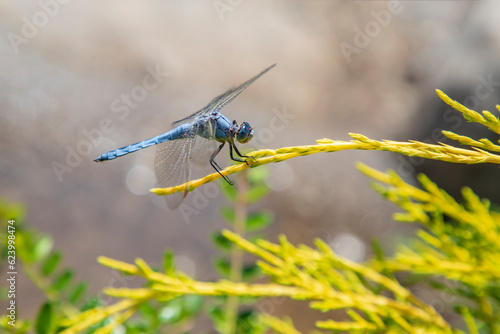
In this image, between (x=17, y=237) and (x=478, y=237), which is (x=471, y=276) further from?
(x=17, y=237)

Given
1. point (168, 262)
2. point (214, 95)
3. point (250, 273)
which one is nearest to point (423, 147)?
point (168, 262)

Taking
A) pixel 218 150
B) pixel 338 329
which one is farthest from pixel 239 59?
pixel 338 329

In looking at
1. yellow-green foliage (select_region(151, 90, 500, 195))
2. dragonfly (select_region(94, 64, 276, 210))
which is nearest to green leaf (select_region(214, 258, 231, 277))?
dragonfly (select_region(94, 64, 276, 210))

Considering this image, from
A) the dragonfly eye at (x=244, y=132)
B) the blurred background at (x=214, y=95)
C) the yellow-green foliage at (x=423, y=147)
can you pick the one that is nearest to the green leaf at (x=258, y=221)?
the dragonfly eye at (x=244, y=132)

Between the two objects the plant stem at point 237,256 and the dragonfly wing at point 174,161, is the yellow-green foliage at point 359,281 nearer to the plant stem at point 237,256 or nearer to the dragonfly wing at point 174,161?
the plant stem at point 237,256

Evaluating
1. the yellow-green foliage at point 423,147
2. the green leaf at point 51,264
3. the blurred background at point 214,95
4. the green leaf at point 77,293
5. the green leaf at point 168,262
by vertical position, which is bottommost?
the green leaf at point 77,293

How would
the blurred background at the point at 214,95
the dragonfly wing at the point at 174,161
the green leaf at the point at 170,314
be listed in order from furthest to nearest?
the blurred background at the point at 214,95
the dragonfly wing at the point at 174,161
the green leaf at the point at 170,314
